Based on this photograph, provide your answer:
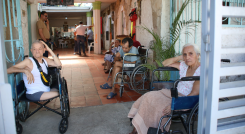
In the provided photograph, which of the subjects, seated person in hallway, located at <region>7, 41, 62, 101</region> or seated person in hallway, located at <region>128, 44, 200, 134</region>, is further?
seated person in hallway, located at <region>7, 41, 62, 101</region>

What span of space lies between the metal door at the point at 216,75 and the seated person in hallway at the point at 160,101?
0.56 meters

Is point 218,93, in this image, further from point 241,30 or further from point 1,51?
point 1,51

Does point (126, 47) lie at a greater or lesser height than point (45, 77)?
greater

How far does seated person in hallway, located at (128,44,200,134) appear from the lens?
176 centimetres

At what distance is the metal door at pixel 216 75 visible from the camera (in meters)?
1.05

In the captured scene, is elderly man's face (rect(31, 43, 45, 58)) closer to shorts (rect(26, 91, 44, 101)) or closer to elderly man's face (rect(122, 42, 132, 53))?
shorts (rect(26, 91, 44, 101))

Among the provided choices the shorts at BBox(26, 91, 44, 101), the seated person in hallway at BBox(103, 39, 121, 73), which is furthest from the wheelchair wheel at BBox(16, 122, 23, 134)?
the seated person in hallway at BBox(103, 39, 121, 73)

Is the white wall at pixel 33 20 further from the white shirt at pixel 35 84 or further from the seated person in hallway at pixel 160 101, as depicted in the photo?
the seated person in hallway at pixel 160 101

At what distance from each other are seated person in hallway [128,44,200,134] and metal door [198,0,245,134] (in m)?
0.56

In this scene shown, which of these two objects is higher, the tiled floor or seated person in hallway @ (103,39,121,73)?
seated person in hallway @ (103,39,121,73)

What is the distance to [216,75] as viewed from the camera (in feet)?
3.54

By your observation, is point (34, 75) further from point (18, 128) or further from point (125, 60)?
point (125, 60)

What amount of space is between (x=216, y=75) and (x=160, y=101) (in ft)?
2.68

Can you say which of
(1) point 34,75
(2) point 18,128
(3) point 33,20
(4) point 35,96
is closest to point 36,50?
(1) point 34,75
